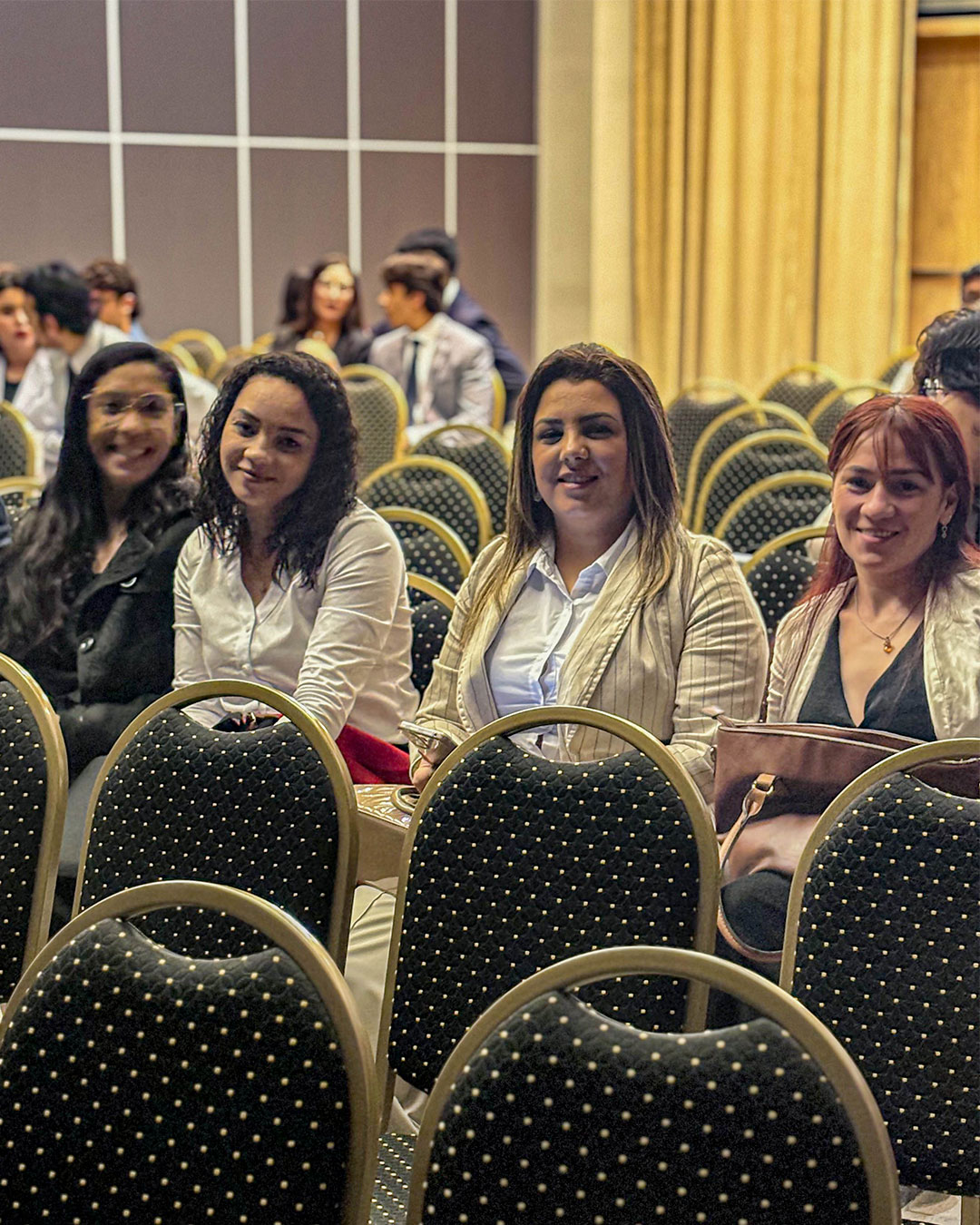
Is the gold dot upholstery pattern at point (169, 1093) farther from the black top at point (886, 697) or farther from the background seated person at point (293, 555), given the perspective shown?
the background seated person at point (293, 555)

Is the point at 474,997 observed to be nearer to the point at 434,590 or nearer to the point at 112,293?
the point at 434,590

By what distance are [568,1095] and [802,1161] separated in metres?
0.19

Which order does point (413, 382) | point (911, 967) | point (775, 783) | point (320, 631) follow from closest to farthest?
point (911, 967) → point (775, 783) → point (320, 631) → point (413, 382)

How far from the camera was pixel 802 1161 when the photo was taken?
1218 millimetres

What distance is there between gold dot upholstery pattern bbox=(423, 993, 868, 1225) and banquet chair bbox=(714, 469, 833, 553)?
9.32 ft

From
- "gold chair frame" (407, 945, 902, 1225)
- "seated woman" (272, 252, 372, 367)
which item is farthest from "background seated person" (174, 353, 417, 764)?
"seated woman" (272, 252, 372, 367)

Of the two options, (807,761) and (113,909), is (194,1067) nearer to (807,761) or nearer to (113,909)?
(113,909)

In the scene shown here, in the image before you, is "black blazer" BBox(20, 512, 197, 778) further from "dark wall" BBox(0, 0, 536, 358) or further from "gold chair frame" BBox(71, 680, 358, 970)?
"dark wall" BBox(0, 0, 536, 358)

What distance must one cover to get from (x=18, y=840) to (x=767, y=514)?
242cm

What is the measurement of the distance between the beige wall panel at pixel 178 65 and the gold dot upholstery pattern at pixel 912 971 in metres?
8.64

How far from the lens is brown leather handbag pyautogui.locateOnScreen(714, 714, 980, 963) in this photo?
2.21m

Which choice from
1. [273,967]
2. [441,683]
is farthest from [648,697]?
[273,967]

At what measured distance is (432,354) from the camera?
21.0 ft

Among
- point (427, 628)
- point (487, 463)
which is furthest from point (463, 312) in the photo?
point (427, 628)
